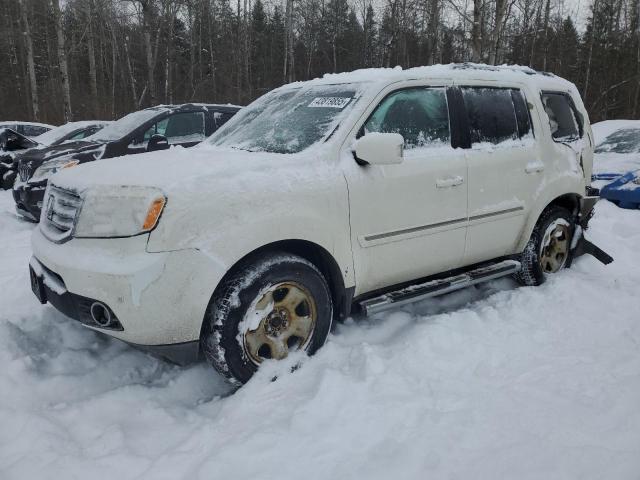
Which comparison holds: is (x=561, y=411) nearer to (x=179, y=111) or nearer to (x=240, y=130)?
(x=240, y=130)

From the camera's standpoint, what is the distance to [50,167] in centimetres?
694

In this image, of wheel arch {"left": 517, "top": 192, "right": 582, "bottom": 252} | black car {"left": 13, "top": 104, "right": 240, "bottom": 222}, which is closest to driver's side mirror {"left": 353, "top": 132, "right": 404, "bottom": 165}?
wheel arch {"left": 517, "top": 192, "right": 582, "bottom": 252}

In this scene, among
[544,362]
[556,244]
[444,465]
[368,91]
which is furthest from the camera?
[556,244]

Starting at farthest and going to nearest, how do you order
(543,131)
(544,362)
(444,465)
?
(543,131) < (544,362) < (444,465)

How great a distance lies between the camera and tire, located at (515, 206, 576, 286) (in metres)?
4.35

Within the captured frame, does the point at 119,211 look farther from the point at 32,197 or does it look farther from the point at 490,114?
the point at 32,197

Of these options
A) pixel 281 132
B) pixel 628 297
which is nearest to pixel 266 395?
pixel 281 132

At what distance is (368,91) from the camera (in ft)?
10.9

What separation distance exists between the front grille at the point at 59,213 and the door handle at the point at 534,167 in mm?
3336

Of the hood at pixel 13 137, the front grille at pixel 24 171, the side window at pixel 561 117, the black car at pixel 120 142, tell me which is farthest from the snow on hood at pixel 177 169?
the hood at pixel 13 137

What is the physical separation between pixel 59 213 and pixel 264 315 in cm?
134

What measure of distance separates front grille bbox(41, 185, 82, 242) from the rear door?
2.65m

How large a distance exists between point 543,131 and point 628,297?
1545 millimetres

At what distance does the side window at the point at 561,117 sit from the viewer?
443 centimetres
